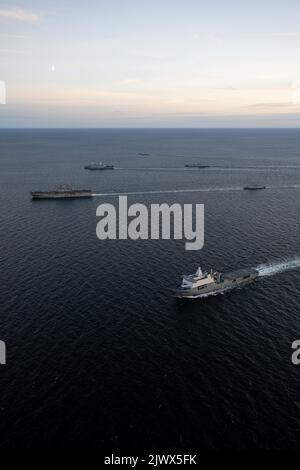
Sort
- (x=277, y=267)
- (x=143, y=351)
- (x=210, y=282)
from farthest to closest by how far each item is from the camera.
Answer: (x=277, y=267) < (x=210, y=282) < (x=143, y=351)

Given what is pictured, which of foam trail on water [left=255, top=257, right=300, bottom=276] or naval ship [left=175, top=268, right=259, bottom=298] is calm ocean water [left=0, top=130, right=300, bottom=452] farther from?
naval ship [left=175, top=268, right=259, bottom=298]

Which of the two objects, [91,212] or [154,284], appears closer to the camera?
[154,284]

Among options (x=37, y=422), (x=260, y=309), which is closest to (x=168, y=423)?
(x=37, y=422)

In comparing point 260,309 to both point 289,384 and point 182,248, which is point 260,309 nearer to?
point 289,384

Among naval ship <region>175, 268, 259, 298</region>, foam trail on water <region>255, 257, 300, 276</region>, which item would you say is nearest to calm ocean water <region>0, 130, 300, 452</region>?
foam trail on water <region>255, 257, 300, 276</region>

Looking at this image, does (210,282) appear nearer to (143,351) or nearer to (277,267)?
(277,267)

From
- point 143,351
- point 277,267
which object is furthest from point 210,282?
point 143,351
